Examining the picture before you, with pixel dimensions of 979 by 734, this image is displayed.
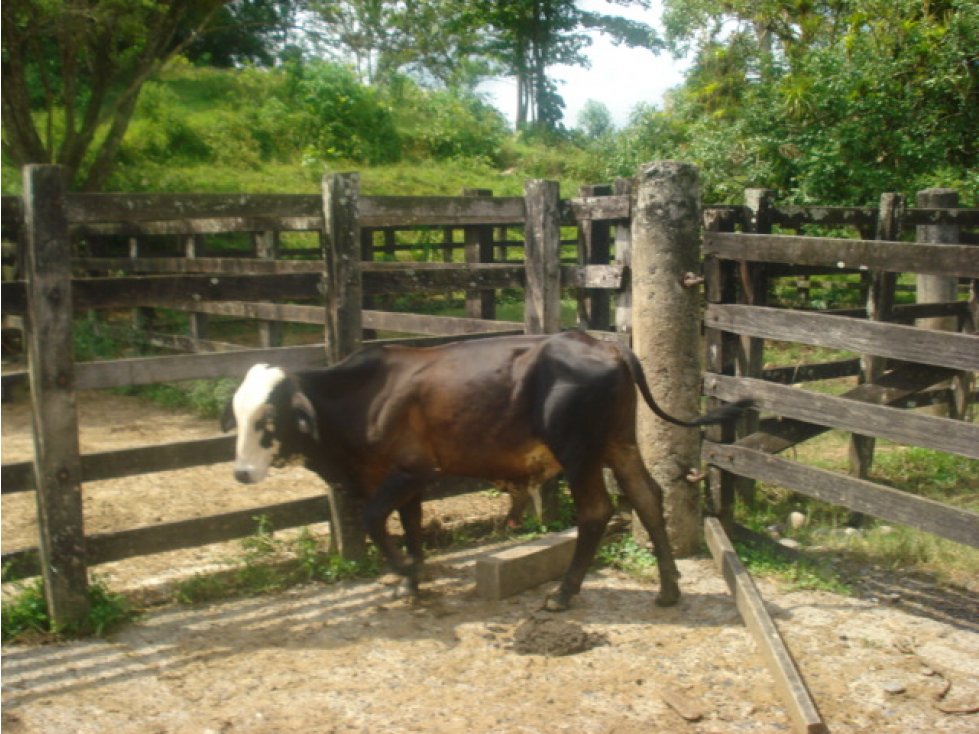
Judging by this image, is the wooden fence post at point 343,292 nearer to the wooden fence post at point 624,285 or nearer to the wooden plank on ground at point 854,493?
the wooden fence post at point 624,285

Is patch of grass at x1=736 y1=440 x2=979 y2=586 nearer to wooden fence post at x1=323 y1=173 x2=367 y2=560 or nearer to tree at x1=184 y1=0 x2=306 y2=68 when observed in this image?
wooden fence post at x1=323 y1=173 x2=367 y2=560

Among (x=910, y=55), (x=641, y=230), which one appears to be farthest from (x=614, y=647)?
(x=910, y=55)

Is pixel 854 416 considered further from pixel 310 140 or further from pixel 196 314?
pixel 310 140

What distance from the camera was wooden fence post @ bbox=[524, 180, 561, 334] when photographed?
6.44 meters

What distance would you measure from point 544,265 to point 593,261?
72 centimetres

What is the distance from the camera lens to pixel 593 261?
7105mm

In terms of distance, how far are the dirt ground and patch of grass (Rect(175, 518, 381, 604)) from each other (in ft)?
0.30

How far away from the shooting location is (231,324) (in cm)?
1456

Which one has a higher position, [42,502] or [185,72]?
[185,72]

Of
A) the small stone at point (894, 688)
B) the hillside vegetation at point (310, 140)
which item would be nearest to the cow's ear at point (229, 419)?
the small stone at point (894, 688)

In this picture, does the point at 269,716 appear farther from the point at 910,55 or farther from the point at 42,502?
the point at 910,55

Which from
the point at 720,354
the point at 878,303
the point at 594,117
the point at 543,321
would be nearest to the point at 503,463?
the point at 543,321

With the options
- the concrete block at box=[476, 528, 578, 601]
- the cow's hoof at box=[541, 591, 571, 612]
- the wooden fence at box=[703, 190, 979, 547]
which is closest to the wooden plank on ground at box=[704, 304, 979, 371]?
the wooden fence at box=[703, 190, 979, 547]

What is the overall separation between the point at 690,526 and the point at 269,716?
111 inches
